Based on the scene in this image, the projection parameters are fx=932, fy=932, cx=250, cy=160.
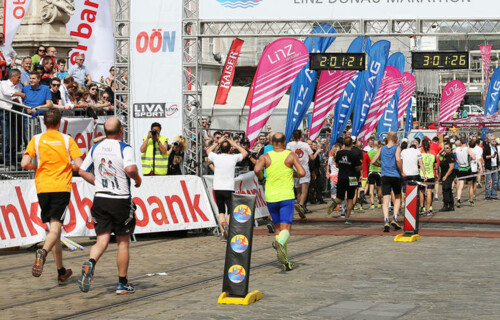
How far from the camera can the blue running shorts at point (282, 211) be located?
12.5 metres

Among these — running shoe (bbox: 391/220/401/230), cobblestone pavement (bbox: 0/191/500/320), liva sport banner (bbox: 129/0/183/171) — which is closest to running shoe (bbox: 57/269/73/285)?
cobblestone pavement (bbox: 0/191/500/320)

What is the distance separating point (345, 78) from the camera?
26.5 m

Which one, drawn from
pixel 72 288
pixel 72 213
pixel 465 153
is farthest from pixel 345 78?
pixel 72 288

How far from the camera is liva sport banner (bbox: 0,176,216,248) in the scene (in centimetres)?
1430

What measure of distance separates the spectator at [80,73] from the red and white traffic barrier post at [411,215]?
8.29 meters

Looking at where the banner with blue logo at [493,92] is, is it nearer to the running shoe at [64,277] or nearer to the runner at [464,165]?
the runner at [464,165]

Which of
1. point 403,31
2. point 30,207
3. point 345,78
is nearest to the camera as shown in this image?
point 30,207

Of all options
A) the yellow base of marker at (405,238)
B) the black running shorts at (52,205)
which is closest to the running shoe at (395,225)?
the yellow base of marker at (405,238)

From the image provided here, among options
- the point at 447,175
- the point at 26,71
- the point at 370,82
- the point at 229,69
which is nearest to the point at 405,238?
the point at 26,71

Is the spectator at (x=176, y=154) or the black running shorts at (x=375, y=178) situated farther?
the black running shorts at (x=375, y=178)

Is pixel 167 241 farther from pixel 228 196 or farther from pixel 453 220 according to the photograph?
pixel 453 220

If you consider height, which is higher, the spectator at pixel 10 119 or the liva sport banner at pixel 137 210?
the spectator at pixel 10 119

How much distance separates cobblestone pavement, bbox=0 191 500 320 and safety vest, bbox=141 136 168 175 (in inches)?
82.1

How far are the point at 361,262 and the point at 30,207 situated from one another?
211 inches
